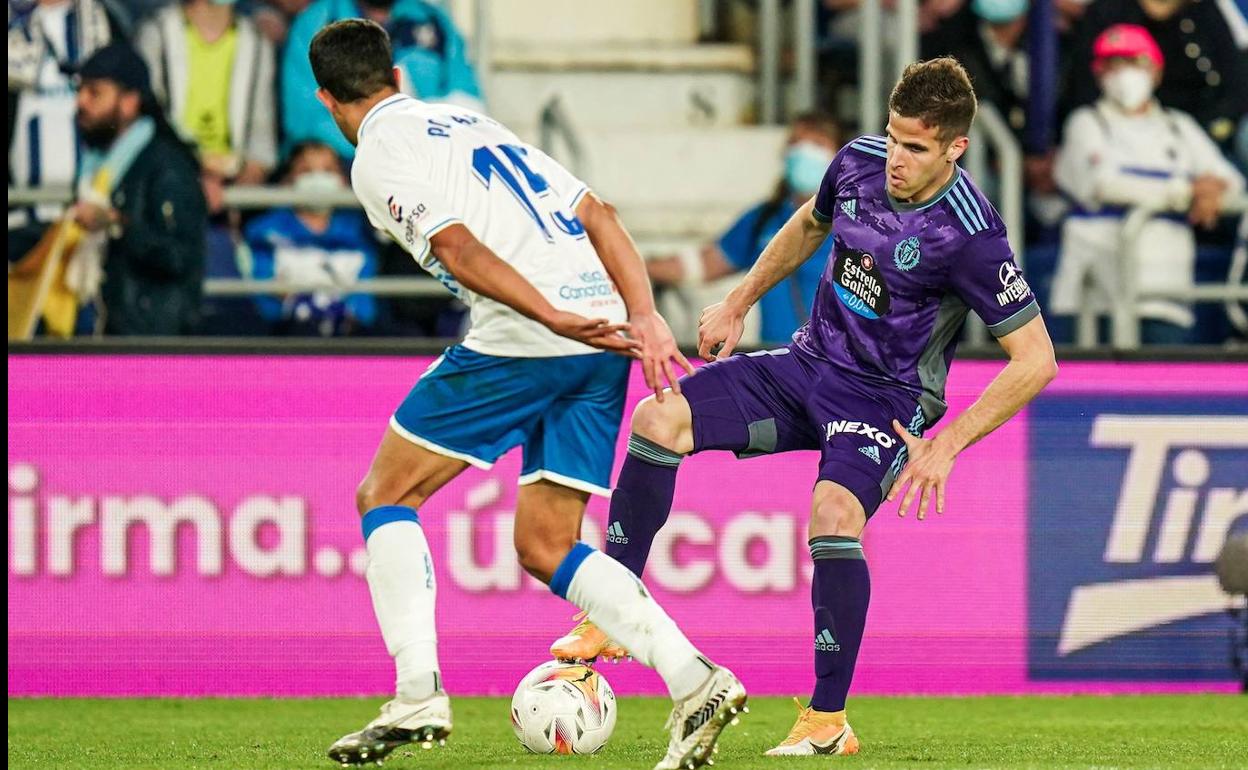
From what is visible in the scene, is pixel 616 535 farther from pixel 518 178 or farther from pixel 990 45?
pixel 990 45

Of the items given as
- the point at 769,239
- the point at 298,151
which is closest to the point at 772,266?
the point at 769,239

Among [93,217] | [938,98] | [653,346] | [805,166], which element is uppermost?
[938,98]

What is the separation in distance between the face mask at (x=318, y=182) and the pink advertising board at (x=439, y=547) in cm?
186

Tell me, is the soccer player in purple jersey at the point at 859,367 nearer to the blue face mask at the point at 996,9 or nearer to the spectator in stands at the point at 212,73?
the spectator in stands at the point at 212,73

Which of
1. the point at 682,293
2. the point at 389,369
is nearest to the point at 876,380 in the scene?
the point at 389,369

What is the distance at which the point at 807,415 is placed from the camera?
6316 millimetres

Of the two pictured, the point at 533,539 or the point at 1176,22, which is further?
the point at 1176,22

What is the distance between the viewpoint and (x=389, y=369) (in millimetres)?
8242

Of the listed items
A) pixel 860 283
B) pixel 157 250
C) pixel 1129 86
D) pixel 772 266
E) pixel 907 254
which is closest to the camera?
pixel 907 254

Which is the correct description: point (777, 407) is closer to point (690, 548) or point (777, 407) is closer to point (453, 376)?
point (453, 376)

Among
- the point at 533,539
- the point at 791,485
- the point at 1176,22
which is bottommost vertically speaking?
the point at 791,485

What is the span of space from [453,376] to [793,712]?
2.63m

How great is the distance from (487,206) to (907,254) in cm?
132

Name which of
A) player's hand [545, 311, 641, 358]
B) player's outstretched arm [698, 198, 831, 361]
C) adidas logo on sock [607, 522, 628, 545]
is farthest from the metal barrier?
player's hand [545, 311, 641, 358]
